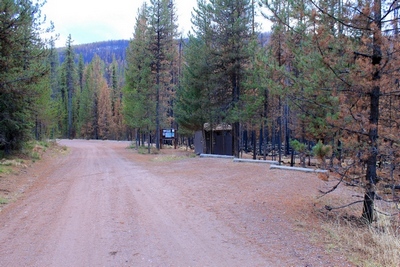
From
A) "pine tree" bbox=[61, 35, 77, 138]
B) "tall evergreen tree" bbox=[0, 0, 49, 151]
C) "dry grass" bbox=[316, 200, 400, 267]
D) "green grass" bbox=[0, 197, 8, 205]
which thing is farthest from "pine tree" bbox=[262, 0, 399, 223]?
"pine tree" bbox=[61, 35, 77, 138]

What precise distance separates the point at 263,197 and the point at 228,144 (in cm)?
1378

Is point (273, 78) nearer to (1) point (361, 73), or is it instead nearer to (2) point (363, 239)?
(1) point (361, 73)

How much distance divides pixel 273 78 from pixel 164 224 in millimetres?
5431

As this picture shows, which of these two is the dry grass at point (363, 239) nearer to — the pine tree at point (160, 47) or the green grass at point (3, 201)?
the green grass at point (3, 201)

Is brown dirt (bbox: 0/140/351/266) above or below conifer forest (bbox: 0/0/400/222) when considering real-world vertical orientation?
below

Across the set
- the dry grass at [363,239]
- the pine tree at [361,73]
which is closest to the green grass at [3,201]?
the dry grass at [363,239]

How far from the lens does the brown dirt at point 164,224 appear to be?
434 centimetres

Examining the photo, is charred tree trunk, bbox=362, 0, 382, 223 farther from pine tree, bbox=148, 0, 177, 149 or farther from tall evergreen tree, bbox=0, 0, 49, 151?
pine tree, bbox=148, 0, 177, 149

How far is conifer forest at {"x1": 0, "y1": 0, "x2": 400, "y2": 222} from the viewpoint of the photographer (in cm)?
623

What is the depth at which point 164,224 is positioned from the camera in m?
5.88

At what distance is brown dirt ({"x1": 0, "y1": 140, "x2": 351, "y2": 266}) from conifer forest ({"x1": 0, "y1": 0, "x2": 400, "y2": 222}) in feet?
5.41

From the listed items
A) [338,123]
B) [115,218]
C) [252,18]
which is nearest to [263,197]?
[338,123]

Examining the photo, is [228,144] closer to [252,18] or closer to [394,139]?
[252,18]

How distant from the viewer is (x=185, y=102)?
896 inches
